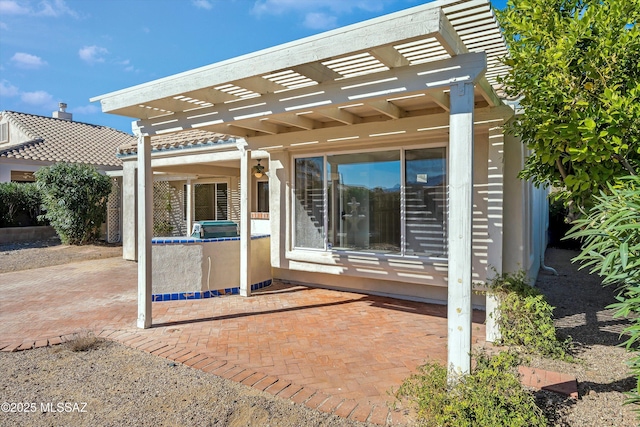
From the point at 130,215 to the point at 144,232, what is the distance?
7945 millimetres

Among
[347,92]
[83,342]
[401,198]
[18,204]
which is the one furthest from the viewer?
[18,204]

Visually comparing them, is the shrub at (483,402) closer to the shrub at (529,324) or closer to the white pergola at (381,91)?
the white pergola at (381,91)

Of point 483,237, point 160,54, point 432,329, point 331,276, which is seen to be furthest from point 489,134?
point 160,54

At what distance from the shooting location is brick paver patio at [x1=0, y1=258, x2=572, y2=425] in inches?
172

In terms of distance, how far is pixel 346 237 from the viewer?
27.8 feet

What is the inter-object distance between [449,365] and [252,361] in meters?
2.55

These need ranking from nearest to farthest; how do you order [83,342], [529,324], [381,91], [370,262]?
[381,91]
[529,324]
[83,342]
[370,262]

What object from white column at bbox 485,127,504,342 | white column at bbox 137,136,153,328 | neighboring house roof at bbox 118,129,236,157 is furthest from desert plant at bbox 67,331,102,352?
white column at bbox 485,127,504,342

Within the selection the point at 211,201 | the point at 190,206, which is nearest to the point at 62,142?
the point at 190,206

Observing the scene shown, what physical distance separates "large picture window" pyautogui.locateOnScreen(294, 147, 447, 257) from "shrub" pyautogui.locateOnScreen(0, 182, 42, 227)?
1538cm

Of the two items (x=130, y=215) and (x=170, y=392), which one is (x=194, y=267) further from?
(x=130, y=215)

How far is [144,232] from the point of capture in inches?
251

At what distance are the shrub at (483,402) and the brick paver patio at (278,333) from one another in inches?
21.3

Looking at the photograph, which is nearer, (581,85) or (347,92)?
(581,85)
